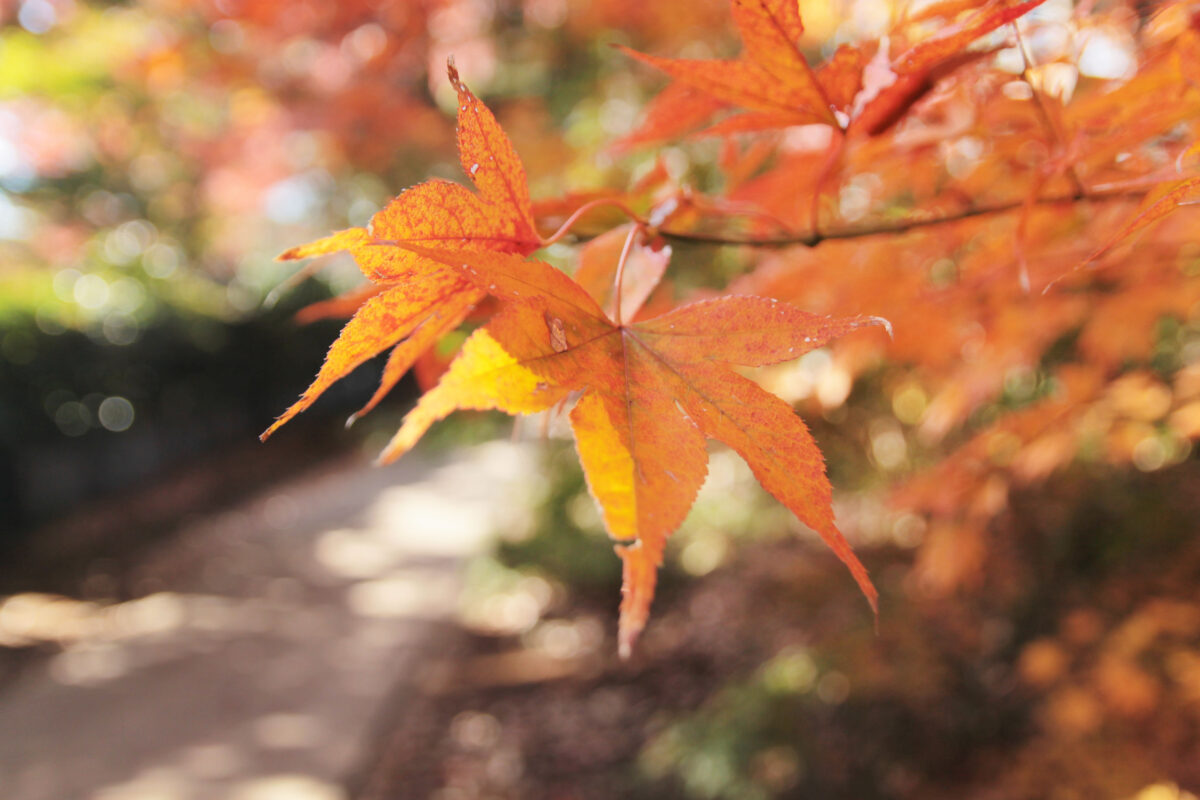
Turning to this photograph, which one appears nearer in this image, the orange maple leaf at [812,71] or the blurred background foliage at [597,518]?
the orange maple leaf at [812,71]

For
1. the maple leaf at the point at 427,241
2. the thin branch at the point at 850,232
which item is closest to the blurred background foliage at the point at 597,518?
the maple leaf at the point at 427,241

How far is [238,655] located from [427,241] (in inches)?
192

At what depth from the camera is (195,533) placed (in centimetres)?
698

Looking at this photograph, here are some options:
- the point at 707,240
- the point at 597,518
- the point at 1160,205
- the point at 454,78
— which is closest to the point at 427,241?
the point at 454,78

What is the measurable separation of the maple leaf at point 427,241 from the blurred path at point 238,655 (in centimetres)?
341

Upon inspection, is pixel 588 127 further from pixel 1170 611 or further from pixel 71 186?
pixel 71 186

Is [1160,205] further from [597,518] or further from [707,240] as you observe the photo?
[597,518]

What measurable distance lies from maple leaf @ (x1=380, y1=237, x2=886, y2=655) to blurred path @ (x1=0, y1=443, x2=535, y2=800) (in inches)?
133

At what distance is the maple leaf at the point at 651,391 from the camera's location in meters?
0.54

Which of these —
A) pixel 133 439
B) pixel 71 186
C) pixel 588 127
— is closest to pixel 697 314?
pixel 588 127

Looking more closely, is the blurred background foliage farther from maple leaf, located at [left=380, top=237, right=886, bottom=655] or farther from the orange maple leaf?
the orange maple leaf

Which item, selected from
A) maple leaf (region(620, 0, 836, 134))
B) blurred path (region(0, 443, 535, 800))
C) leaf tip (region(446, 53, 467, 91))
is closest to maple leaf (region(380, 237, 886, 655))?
leaf tip (region(446, 53, 467, 91))

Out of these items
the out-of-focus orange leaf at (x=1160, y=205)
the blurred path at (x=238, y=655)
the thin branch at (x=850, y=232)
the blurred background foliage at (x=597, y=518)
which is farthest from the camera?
the blurred path at (x=238, y=655)

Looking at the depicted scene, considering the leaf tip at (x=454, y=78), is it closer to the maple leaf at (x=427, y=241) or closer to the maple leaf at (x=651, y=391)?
the maple leaf at (x=427, y=241)
